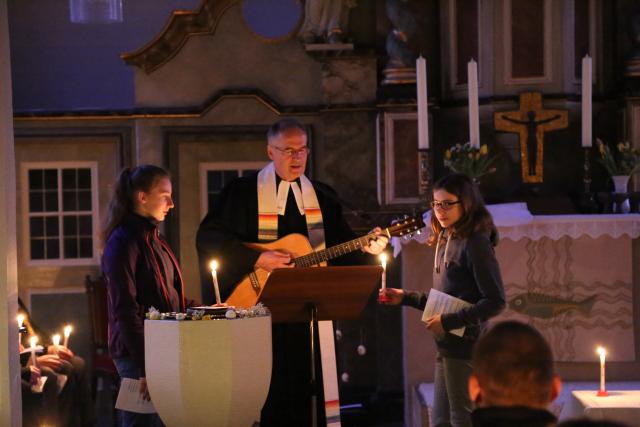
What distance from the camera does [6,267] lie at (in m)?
4.06

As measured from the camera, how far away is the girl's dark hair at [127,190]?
4.53 metres

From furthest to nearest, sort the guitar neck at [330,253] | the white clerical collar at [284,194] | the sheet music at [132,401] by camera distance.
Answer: the white clerical collar at [284,194]
the guitar neck at [330,253]
the sheet music at [132,401]

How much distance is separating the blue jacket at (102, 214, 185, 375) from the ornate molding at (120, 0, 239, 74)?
4630 millimetres

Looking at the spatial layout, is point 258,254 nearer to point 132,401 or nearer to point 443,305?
point 443,305

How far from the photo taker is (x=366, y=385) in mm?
8750

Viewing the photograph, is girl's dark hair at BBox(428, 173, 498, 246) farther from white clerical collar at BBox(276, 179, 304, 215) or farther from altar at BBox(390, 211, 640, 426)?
altar at BBox(390, 211, 640, 426)

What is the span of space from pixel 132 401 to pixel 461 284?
1515 mm

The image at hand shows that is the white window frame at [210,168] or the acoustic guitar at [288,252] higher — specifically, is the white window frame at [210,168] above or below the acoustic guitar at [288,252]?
above

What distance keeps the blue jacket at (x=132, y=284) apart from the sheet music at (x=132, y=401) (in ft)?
0.31

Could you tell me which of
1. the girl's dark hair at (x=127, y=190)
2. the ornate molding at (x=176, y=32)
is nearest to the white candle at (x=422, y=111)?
the girl's dark hair at (x=127, y=190)

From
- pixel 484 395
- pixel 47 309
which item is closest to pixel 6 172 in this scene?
pixel 484 395

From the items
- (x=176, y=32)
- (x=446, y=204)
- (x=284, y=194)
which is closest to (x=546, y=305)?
(x=284, y=194)

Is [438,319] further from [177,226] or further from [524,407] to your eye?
[177,226]

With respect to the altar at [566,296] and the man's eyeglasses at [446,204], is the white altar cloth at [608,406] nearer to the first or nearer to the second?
the altar at [566,296]
